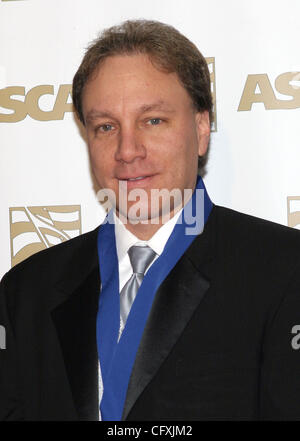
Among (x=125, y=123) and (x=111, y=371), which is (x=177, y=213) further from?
(x=111, y=371)

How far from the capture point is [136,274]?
1.47m

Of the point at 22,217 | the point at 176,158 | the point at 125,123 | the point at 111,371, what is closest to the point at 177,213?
the point at 176,158

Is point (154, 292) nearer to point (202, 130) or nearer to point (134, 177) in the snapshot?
point (134, 177)

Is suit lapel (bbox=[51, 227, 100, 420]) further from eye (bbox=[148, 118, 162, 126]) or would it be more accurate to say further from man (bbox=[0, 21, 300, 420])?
eye (bbox=[148, 118, 162, 126])

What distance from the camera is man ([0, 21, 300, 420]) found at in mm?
1320

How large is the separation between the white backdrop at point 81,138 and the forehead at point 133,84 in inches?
15.7

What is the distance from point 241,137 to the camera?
1828 mm

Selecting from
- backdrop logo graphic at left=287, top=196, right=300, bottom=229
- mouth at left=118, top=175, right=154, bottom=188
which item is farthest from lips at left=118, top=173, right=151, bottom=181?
backdrop logo graphic at left=287, top=196, right=300, bottom=229

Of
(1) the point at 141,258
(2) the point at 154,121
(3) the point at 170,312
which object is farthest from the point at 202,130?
(3) the point at 170,312

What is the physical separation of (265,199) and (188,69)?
50 cm

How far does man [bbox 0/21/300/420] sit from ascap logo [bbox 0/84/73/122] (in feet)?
1.11

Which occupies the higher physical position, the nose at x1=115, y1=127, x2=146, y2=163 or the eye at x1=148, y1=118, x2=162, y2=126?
the eye at x1=148, y1=118, x2=162, y2=126

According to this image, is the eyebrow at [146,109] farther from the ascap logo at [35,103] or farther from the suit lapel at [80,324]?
the ascap logo at [35,103]

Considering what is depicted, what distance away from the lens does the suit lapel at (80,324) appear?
4.54ft
